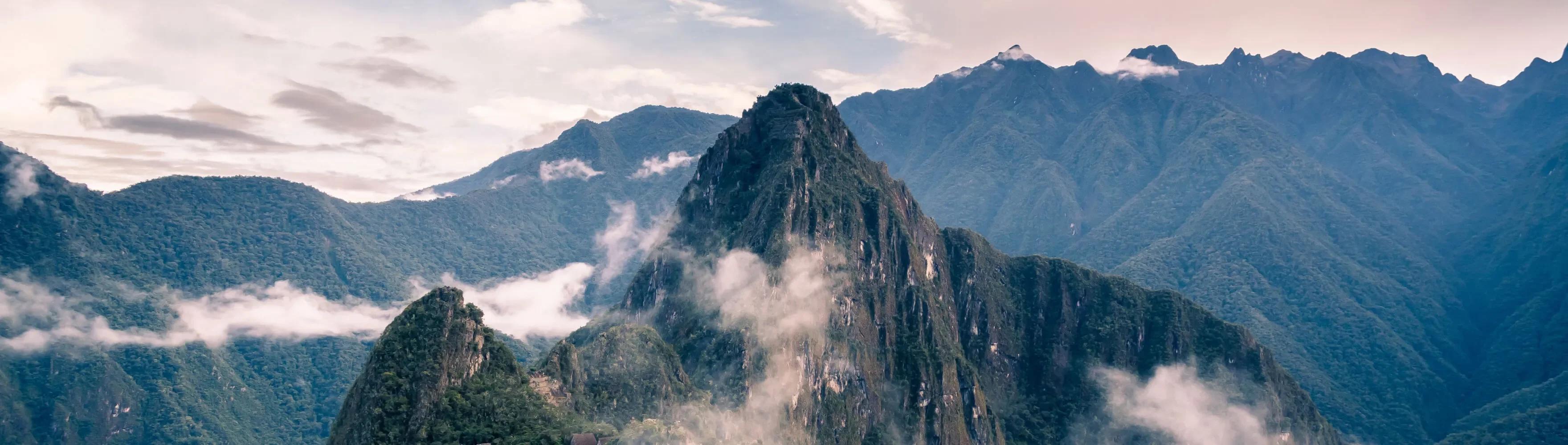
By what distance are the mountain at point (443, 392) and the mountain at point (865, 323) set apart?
10.3 meters

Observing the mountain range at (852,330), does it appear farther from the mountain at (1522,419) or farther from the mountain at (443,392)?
the mountain at (1522,419)

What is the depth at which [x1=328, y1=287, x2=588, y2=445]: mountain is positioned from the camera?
77688 millimetres

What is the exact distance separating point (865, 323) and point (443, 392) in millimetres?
72193

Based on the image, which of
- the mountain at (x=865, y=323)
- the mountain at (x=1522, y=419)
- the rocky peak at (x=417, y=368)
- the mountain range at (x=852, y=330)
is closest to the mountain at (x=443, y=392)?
the rocky peak at (x=417, y=368)

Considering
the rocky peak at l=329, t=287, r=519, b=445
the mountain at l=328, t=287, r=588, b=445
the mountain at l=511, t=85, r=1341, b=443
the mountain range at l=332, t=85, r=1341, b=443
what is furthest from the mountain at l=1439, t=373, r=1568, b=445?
the rocky peak at l=329, t=287, r=519, b=445

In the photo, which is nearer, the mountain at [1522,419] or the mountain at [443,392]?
the mountain at [443,392]

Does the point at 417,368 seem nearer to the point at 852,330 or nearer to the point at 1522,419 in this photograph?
the point at 852,330

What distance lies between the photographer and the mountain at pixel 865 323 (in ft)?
397

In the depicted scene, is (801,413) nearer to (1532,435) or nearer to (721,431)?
(721,431)

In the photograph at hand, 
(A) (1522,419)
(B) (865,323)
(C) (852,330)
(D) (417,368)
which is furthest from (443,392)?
(A) (1522,419)

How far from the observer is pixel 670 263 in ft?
474

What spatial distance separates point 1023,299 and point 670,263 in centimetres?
7538

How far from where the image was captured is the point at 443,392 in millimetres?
81125

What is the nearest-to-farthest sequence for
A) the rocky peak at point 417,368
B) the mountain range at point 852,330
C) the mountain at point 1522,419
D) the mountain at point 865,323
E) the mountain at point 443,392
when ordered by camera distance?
the rocky peak at point 417,368
the mountain at point 443,392
the mountain range at point 852,330
the mountain at point 865,323
the mountain at point 1522,419
